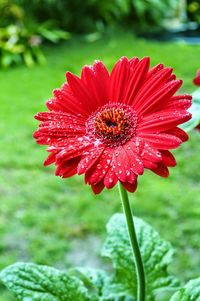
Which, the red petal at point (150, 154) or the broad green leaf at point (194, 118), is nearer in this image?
the red petal at point (150, 154)

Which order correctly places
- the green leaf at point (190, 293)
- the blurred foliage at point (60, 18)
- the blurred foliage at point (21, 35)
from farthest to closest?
the blurred foliage at point (60, 18)
the blurred foliage at point (21, 35)
the green leaf at point (190, 293)

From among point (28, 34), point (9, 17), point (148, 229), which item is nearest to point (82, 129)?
point (148, 229)

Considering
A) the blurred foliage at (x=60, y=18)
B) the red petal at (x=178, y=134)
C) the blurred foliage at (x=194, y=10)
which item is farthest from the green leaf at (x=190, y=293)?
the blurred foliage at (x=194, y=10)

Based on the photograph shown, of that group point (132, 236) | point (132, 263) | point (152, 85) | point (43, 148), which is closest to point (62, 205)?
point (43, 148)

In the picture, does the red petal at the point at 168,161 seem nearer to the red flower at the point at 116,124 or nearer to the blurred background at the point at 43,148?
the red flower at the point at 116,124

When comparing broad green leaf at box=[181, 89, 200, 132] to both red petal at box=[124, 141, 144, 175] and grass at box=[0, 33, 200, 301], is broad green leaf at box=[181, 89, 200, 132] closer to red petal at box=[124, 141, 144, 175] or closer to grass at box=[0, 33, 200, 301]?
red petal at box=[124, 141, 144, 175]

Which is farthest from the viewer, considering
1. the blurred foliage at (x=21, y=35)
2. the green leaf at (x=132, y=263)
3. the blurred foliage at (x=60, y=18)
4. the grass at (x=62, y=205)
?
the blurred foliage at (x=60, y=18)

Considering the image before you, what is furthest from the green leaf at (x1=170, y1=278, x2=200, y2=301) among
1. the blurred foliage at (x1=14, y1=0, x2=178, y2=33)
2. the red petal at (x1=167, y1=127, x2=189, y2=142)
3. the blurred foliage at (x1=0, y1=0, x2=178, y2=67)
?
the blurred foliage at (x1=14, y1=0, x2=178, y2=33)
